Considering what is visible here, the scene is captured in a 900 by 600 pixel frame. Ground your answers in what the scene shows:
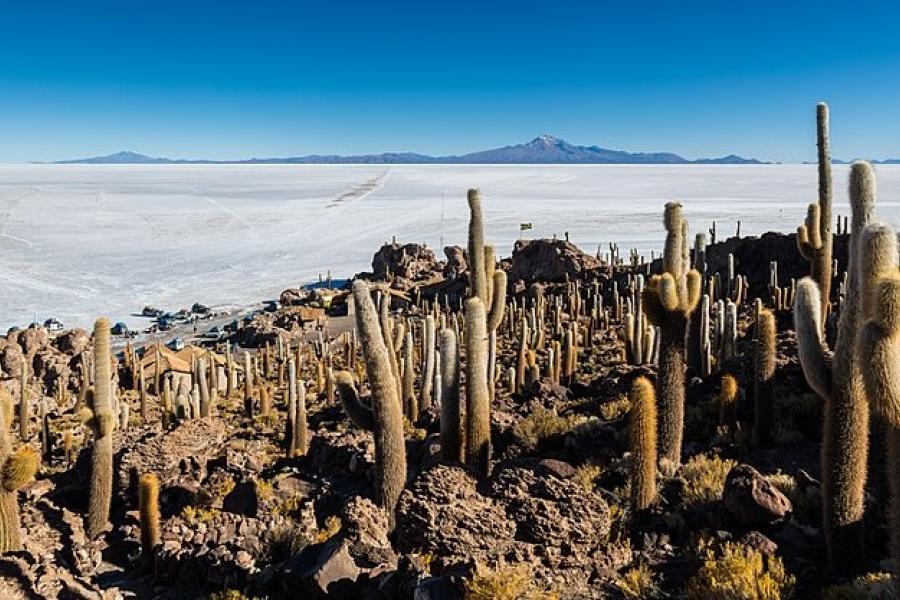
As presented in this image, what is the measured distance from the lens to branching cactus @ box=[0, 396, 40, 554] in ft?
26.9

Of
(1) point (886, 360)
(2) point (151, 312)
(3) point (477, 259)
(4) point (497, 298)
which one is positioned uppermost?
(3) point (477, 259)

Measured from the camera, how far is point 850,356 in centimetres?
609

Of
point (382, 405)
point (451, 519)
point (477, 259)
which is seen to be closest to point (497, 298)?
point (477, 259)

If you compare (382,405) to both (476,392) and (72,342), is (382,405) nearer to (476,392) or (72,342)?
(476,392)

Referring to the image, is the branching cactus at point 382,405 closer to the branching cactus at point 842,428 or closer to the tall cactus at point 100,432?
the tall cactus at point 100,432

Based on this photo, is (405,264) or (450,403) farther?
(405,264)

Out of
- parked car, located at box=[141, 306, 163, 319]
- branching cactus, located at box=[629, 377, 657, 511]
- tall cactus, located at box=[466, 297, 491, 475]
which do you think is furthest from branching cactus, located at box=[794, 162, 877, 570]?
parked car, located at box=[141, 306, 163, 319]

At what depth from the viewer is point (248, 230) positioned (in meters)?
56.9

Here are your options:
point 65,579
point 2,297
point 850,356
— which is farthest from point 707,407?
point 2,297

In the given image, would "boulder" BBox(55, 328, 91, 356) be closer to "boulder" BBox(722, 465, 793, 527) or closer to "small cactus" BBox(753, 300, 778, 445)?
"small cactus" BBox(753, 300, 778, 445)

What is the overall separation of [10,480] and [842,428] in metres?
8.25

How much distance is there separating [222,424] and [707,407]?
903cm

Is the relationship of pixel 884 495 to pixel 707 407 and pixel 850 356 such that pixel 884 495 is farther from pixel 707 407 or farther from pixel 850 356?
pixel 707 407

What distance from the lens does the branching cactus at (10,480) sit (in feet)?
26.9
